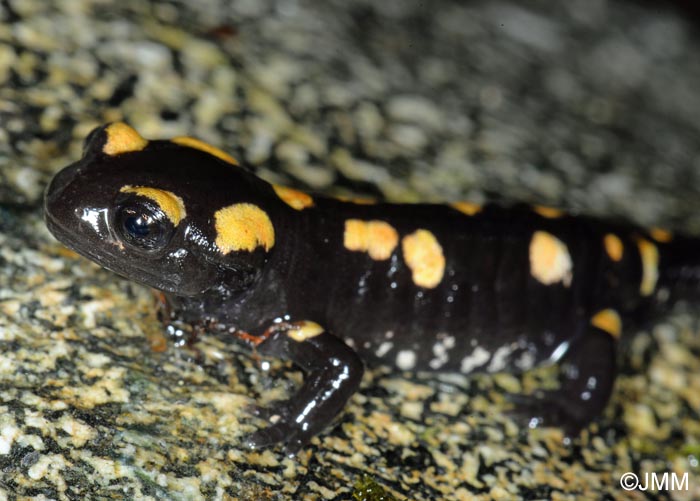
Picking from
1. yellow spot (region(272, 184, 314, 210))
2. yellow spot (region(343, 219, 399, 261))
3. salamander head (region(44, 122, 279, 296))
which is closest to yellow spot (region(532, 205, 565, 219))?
yellow spot (region(343, 219, 399, 261))

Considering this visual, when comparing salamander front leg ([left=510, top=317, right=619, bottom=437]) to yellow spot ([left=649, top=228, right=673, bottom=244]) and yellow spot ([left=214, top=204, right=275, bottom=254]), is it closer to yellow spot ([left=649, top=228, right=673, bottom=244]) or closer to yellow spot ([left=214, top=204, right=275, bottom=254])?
yellow spot ([left=649, top=228, right=673, bottom=244])

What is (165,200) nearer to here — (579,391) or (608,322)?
(579,391)

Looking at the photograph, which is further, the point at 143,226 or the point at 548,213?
the point at 548,213

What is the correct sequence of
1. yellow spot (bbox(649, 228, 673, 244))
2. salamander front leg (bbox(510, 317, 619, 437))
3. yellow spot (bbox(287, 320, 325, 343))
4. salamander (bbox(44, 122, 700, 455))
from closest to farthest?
1. salamander (bbox(44, 122, 700, 455))
2. yellow spot (bbox(287, 320, 325, 343))
3. salamander front leg (bbox(510, 317, 619, 437))
4. yellow spot (bbox(649, 228, 673, 244))

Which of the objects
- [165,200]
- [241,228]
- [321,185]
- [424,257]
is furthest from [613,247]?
[165,200]

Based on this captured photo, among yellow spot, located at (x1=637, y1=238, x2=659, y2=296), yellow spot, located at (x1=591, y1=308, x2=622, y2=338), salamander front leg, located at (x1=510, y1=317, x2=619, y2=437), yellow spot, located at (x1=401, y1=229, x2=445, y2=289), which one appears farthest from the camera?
yellow spot, located at (x1=637, y1=238, x2=659, y2=296)

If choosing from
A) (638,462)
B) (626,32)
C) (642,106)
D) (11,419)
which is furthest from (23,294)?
(626,32)

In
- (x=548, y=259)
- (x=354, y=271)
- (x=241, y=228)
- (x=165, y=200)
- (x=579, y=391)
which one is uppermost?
(x=165, y=200)
